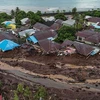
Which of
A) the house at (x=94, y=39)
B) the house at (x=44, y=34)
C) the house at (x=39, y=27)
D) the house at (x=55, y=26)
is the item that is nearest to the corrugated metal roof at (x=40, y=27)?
the house at (x=39, y=27)

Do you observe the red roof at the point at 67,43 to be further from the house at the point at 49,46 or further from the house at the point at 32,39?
the house at the point at 32,39

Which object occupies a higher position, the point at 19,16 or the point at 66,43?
the point at 19,16

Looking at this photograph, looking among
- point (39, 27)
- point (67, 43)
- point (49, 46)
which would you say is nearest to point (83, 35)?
point (67, 43)

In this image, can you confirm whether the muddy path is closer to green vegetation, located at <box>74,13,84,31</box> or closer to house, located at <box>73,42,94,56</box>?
house, located at <box>73,42,94,56</box>

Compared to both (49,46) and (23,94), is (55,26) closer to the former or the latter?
(49,46)

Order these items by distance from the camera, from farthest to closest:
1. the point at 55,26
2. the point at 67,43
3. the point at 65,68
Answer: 1. the point at 55,26
2. the point at 67,43
3. the point at 65,68

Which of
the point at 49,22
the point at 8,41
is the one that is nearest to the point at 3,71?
the point at 8,41
